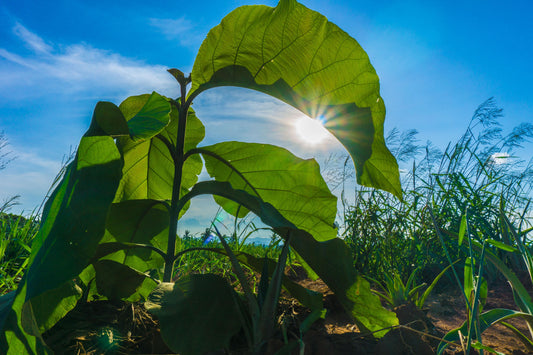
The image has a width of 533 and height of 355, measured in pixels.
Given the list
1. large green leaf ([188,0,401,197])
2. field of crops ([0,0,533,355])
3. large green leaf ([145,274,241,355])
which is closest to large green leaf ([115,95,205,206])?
field of crops ([0,0,533,355])

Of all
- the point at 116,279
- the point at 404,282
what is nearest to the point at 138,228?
the point at 116,279

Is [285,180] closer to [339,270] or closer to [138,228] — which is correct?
[339,270]

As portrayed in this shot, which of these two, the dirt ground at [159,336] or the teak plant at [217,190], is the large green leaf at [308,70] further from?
the dirt ground at [159,336]

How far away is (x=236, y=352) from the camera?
81 cm

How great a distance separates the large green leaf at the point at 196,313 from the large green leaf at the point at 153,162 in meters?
0.52

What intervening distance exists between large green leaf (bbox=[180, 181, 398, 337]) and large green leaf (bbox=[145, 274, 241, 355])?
0.21 meters

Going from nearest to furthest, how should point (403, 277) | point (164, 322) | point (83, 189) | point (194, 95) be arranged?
point (83, 189), point (164, 322), point (194, 95), point (403, 277)

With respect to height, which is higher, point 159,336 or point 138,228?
point 138,228

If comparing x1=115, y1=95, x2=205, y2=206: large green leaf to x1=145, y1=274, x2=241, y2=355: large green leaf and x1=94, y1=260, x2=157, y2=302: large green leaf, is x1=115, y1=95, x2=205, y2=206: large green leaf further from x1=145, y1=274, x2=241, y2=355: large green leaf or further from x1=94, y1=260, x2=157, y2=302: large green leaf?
x1=145, y1=274, x2=241, y2=355: large green leaf

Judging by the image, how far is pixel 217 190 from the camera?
951mm

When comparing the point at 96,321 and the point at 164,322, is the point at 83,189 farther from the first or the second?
the point at 96,321

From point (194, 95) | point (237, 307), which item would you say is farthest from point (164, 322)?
point (194, 95)

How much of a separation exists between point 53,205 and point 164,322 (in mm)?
338

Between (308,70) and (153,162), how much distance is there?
65 centimetres
